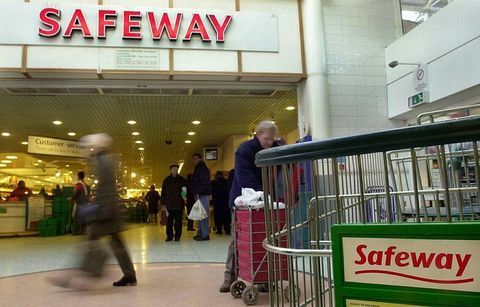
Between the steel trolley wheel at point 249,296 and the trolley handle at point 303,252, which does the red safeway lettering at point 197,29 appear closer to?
the steel trolley wheel at point 249,296

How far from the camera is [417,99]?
5938 millimetres

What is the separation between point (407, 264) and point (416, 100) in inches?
224

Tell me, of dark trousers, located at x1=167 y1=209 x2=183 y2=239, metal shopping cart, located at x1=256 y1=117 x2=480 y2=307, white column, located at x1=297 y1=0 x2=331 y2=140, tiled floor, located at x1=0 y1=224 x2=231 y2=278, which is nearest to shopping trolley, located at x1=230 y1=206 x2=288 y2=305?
metal shopping cart, located at x1=256 y1=117 x2=480 y2=307

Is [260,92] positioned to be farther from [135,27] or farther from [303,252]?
[303,252]

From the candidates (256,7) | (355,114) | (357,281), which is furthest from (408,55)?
(357,281)

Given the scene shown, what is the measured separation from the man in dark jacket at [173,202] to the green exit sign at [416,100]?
429 cm

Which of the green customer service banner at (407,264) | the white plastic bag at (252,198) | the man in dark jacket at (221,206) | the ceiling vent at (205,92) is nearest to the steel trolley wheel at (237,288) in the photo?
the white plastic bag at (252,198)

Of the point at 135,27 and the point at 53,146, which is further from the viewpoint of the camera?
the point at 53,146

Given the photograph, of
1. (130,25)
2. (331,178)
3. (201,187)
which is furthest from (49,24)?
(331,178)

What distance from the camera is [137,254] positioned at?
600 centimetres

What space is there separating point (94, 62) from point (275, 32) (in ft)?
9.05

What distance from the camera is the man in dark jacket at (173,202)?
7.72m

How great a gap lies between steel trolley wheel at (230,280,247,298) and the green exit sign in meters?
3.89

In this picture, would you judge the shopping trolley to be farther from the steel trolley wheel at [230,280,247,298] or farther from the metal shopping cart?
the metal shopping cart
